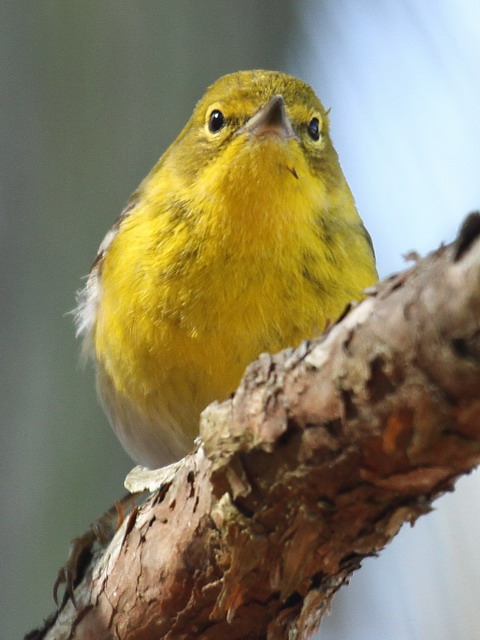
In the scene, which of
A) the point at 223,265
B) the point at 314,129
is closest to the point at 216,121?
the point at 314,129

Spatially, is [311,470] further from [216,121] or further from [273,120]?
[216,121]

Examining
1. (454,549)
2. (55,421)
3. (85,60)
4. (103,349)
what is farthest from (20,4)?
(454,549)

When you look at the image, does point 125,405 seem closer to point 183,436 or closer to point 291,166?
point 183,436

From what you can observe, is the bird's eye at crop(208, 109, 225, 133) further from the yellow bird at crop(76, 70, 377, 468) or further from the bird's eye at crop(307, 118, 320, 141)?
the bird's eye at crop(307, 118, 320, 141)

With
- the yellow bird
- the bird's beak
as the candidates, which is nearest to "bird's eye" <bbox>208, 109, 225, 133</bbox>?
the yellow bird

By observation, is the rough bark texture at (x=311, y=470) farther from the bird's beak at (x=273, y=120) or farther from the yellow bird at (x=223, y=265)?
the bird's beak at (x=273, y=120)

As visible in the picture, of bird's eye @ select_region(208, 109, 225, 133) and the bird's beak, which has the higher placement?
bird's eye @ select_region(208, 109, 225, 133)
